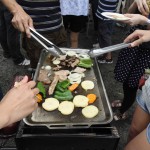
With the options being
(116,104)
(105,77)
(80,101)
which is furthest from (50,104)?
(105,77)

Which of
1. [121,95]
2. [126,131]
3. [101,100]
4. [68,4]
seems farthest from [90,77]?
[68,4]

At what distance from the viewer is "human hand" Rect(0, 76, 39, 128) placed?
1.10 m

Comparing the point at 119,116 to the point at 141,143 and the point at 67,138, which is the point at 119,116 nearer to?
the point at 141,143

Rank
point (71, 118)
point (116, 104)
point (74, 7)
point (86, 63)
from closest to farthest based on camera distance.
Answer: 1. point (71, 118)
2. point (86, 63)
3. point (116, 104)
4. point (74, 7)

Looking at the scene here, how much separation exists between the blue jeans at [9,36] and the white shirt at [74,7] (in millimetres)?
805

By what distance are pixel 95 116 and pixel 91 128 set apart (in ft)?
0.36

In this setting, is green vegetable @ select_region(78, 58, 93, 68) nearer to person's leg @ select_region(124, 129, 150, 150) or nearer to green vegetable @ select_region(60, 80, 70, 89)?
green vegetable @ select_region(60, 80, 70, 89)

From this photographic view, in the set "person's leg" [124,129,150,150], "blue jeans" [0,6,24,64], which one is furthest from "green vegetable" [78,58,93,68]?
"blue jeans" [0,6,24,64]

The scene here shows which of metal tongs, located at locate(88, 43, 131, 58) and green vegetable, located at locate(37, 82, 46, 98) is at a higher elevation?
metal tongs, located at locate(88, 43, 131, 58)

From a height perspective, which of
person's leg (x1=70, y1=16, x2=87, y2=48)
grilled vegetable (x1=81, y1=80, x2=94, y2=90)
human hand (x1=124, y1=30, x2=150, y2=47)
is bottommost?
person's leg (x1=70, y1=16, x2=87, y2=48)

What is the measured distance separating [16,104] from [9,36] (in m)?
2.59

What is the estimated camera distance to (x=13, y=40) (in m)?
3.56

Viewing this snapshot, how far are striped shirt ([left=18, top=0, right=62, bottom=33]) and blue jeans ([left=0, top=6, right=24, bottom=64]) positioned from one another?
1028 millimetres

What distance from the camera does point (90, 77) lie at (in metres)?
2.11
